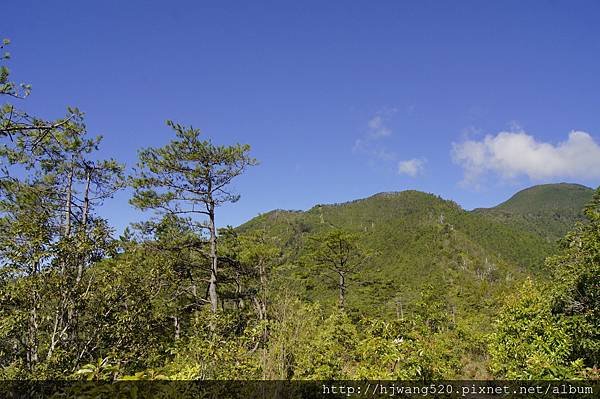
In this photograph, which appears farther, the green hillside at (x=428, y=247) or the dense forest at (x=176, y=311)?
the green hillside at (x=428, y=247)

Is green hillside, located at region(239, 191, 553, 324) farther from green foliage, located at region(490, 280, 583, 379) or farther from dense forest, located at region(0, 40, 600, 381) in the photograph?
green foliage, located at region(490, 280, 583, 379)

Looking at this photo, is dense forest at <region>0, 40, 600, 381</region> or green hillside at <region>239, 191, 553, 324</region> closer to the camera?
dense forest at <region>0, 40, 600, 381</region>

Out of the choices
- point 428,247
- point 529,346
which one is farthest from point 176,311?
point 428,247

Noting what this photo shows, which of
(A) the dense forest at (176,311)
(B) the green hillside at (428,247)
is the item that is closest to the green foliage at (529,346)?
(A) the dense forest at (176,311)

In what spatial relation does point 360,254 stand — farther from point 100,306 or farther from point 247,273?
point 100,306

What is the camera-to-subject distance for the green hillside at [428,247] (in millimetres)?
38375

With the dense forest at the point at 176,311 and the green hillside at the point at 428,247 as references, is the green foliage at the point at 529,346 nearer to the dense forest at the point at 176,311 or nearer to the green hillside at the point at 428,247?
the dense forest at the point at 176,311

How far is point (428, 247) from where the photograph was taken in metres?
82.9

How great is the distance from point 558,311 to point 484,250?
89079 mm

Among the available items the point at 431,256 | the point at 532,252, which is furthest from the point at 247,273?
the point at 532,252

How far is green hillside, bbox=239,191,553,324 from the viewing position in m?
38.4

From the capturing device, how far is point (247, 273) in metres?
14.1

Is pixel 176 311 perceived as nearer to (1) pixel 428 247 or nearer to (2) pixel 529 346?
(2) pixel 529 346

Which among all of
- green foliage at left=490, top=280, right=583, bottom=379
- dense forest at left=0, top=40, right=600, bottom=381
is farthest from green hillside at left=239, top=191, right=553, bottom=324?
green foliage at left=490, top=280, right=583, bottom=379
